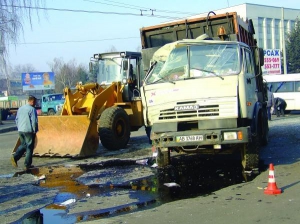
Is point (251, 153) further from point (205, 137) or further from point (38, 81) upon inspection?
point (38, 81)

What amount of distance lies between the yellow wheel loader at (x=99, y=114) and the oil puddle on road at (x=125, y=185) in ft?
4.50

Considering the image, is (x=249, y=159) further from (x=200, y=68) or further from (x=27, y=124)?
(x=27, y=124)

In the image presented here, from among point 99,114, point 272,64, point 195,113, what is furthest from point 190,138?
point 272,64

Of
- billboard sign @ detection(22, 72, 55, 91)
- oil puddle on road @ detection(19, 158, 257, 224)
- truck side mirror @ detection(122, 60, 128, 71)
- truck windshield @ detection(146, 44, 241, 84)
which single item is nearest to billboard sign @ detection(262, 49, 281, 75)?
truck side mirror @ detection(122, 60, 128, 71)

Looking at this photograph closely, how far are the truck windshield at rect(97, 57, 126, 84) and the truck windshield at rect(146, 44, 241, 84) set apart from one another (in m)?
5.24

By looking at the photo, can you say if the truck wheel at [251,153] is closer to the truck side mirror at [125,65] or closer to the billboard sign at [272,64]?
the truck side mirror at [125,65]

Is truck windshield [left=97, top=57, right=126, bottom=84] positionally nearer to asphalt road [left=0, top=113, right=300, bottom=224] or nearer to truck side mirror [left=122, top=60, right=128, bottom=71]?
truck side mirror [left=122, top=60, right=128, bottom=71]

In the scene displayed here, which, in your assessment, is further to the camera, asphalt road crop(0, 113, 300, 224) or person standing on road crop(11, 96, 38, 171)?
person standing on road crop(11, 96, 38, 171)

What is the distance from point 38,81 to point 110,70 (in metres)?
46.0

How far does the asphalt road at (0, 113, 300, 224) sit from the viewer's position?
5.65 m

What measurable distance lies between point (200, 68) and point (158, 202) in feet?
10.1

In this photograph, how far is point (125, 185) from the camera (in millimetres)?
7965

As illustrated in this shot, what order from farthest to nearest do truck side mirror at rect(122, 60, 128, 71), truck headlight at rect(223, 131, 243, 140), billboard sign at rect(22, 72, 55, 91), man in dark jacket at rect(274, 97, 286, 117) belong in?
billboard sign at rect(22, 72, 55, 91) → man in dark jacket at rect(274, 97, 286, 117) → truck side mirror at rect(122, 60, 128, 71) → truck headlight at rect(223, 131, 243, 140)

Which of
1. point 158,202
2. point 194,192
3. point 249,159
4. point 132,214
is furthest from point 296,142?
point 132,214
